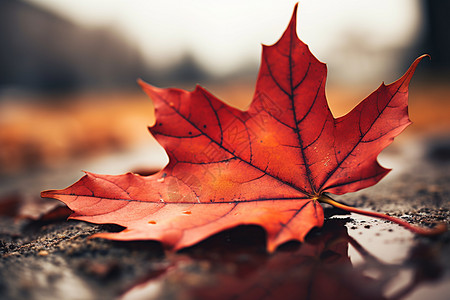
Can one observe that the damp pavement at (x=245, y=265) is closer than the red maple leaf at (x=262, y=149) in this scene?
Yes

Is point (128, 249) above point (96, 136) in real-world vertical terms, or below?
below

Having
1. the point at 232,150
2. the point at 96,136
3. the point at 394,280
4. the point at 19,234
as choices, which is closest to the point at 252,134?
the point at 232,150

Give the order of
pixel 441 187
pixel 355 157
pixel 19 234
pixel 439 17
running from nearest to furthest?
1. pixel 355 157
2. pixel 19 234
3. pixel 441 187
4. pixel 439 17

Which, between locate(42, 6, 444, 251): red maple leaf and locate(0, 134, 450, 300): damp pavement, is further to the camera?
locate(42, 6, 444, 251): red maple leaf

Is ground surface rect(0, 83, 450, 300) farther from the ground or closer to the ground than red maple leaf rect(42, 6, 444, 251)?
closer to the ground

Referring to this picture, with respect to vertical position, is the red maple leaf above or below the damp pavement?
above

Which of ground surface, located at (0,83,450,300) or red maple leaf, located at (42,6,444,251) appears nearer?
ground surface, located at (0,83,450,300)

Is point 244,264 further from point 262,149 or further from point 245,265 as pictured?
point 262,149

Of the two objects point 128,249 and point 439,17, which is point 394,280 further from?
point 439,17
